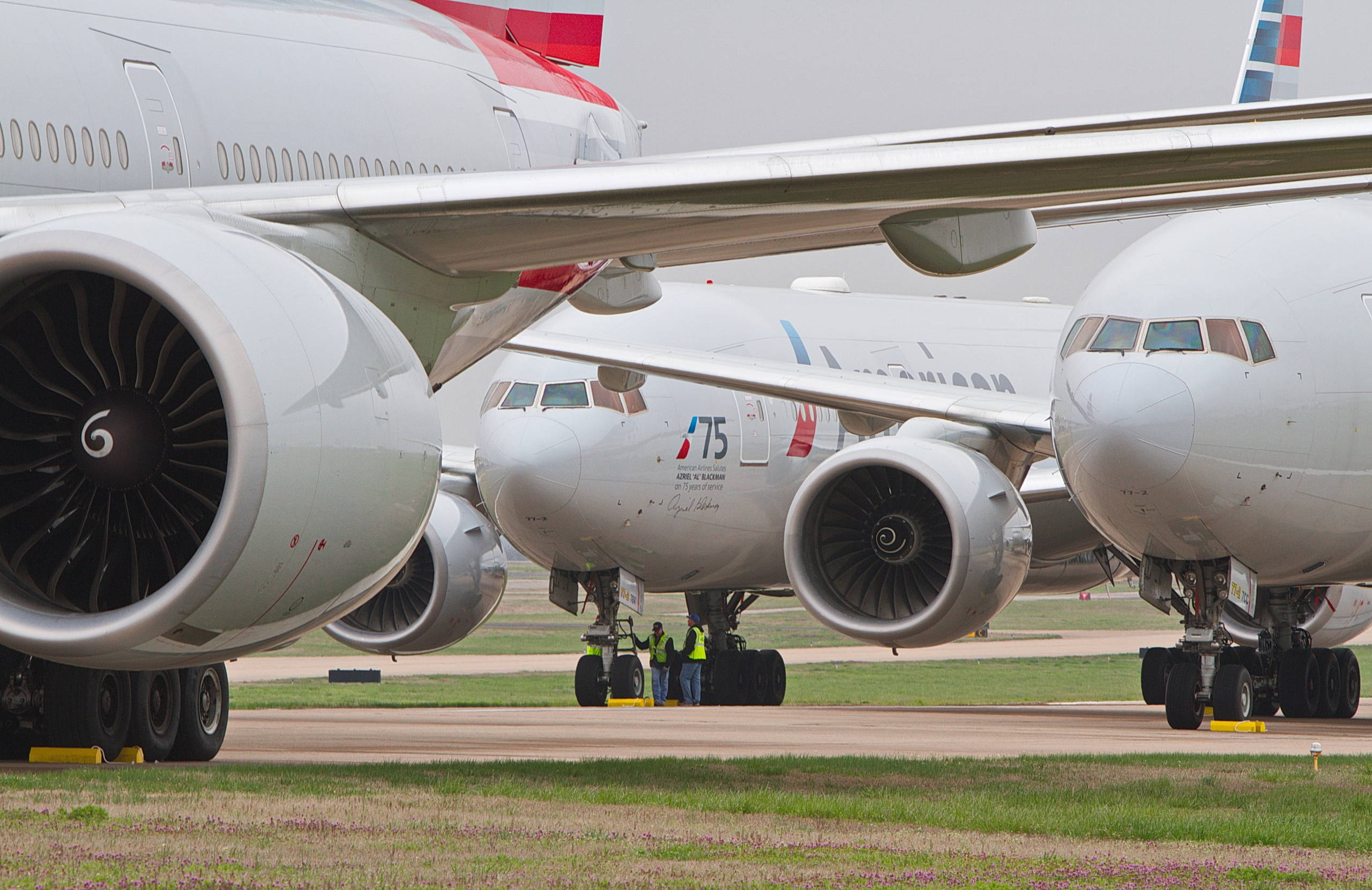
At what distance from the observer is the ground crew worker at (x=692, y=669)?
56.1 ft

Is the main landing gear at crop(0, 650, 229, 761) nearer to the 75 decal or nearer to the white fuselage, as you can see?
the white fuselage

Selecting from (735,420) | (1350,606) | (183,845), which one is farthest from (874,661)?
(183,845)

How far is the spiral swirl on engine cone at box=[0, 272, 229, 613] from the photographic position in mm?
5910

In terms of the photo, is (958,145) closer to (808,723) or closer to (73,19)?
(73,19)

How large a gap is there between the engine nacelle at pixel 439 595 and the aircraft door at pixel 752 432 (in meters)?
2.43

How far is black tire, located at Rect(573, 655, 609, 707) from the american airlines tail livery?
0.12 ft

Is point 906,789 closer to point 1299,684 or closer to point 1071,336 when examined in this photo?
point 1071,336

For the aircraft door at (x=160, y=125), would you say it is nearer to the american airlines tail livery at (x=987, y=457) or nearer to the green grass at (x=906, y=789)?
the green grass at (x=906, y=789)

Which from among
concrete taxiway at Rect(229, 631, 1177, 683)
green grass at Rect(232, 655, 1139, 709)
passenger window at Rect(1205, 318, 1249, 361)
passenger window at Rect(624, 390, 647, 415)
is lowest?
concrete taxiway at Rect(229, 631, 1177, 683)

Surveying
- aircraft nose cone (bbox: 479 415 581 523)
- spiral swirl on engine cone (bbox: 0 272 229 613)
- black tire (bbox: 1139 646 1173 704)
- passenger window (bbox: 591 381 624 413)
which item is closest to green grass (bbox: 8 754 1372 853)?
spiral swirl on engine cone (bbox: 0 272 229 613)

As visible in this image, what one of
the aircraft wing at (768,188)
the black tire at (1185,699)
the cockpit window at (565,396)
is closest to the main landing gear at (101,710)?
the aircraft wing at (768,188)

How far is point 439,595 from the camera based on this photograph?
Answer: 1498 centimetres

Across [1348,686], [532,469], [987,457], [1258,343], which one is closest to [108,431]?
[1258,343]

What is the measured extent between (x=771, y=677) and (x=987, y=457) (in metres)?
4.56
